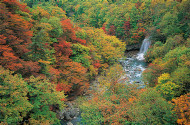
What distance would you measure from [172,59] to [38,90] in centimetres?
1748

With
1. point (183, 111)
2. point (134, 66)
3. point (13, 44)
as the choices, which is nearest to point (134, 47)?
point (134, 66)

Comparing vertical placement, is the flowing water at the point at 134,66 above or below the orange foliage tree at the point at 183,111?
below

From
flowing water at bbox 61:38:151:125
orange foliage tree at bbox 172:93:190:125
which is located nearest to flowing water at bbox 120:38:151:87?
flowing water at bbox 61:38:151:125

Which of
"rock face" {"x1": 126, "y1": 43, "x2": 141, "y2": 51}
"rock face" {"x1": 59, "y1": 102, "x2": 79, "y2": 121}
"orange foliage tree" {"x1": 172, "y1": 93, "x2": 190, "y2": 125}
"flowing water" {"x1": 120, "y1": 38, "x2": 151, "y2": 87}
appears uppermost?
"orange foliage tree" {"x1": 172, "y1": 93, "x2": 190, "y2": 125}

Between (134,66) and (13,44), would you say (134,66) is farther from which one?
(13,44)

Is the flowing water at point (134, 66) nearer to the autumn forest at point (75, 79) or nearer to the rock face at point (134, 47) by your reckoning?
the autumn forest at point (75, 79)

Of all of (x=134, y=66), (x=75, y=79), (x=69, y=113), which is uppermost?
(x=75, y=79)

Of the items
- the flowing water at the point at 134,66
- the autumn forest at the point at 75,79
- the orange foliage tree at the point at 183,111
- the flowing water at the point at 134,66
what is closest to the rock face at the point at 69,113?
the autumn forest at the point at 75,79

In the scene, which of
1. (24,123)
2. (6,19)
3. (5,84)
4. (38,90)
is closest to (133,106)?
(38,90)

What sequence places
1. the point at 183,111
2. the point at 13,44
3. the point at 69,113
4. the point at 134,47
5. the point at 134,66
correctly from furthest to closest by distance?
1. the point at 134,47
2. the point at 134,66
3. the point at 69,113
4. the point at 13,44
5. the point at 183,111

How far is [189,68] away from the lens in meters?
15.7

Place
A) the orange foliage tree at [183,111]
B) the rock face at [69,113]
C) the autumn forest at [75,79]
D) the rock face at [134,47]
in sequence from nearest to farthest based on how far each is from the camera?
the orange foliage tree at [183,111] → the autumn forest at [75,79] → the rock face at [69,113] → the rock face at [134,47]

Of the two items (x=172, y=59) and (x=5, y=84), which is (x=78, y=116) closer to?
(x=5, y=84)

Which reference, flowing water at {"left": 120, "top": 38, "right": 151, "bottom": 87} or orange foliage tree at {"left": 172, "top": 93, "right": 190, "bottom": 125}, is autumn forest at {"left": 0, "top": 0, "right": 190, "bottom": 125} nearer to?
orange foliage tree at {"left": 172, "top": 93, "right": 190, "bottom": 125}
